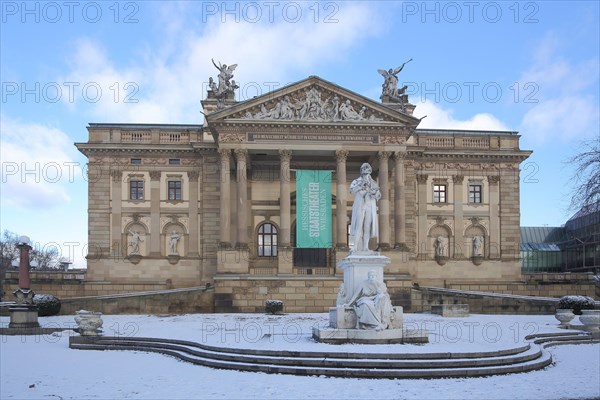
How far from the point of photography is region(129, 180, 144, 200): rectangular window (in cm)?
5006

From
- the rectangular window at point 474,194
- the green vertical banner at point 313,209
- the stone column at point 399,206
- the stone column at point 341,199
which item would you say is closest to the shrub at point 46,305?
the green vertical banner at point 313,209

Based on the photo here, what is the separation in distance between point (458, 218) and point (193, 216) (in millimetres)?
20285

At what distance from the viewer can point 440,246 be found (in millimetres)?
50844

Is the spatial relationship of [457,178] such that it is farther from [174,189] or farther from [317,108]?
[174,189]

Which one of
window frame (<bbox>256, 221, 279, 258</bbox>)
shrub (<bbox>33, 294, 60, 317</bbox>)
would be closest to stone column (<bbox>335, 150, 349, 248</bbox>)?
window frame (<bbox>256, 221, 279, 258</bbox>)

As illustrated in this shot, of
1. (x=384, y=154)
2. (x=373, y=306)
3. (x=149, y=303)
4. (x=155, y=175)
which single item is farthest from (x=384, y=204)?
(x=373, y=306)

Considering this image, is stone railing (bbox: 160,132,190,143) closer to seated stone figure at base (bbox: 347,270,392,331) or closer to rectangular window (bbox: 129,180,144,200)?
rectangular window (bbox: 129,180,144,200)

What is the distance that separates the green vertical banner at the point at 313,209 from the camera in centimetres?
4369

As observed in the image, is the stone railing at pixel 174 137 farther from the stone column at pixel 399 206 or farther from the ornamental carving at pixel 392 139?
the stone column at pixel 399 206

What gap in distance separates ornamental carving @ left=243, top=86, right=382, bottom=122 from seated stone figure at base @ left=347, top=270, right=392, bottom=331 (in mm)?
26780

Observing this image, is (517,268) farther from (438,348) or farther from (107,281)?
(438,348)

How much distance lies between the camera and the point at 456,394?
45.3 ft

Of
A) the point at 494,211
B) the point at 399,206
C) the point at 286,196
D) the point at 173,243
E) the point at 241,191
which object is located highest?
the point at 241,191

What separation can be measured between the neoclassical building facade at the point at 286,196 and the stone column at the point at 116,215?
0.26 feet
